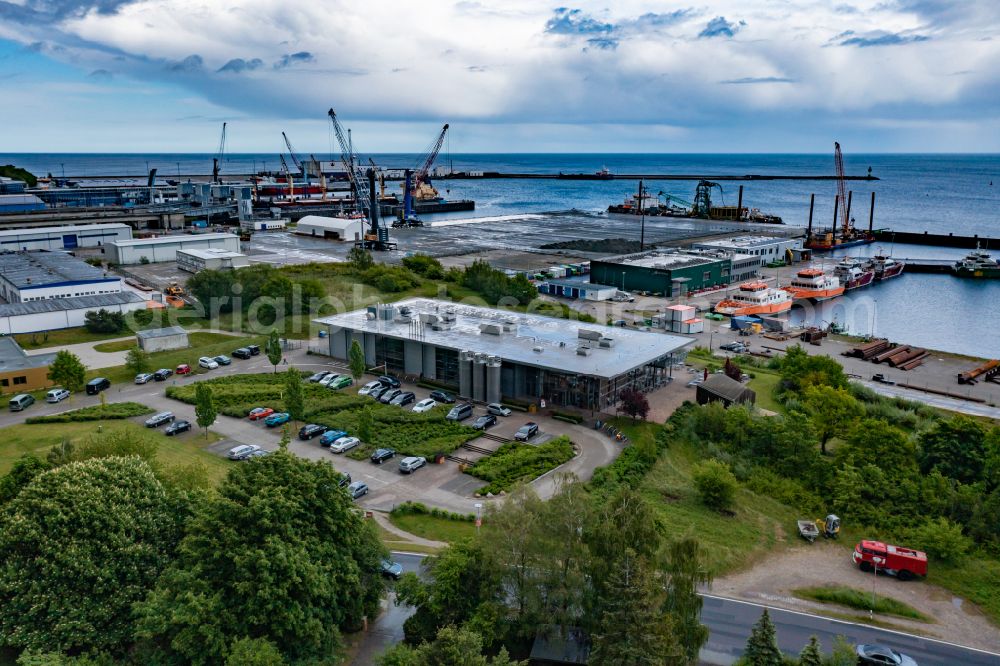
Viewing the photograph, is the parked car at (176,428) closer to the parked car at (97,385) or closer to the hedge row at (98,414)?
the hedge row at (98,414)

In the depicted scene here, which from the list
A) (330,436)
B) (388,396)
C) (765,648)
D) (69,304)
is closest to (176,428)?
(330,436)

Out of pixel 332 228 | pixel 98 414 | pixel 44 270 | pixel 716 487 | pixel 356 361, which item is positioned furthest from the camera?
pixel 332 228

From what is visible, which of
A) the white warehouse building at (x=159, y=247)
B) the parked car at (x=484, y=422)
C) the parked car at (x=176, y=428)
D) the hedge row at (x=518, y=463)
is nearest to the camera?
the hedge row at (x=518, y=463)

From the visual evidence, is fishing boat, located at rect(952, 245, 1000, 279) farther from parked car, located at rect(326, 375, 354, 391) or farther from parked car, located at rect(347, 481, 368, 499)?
parked car, located at rect(347, 481, 368, 499)

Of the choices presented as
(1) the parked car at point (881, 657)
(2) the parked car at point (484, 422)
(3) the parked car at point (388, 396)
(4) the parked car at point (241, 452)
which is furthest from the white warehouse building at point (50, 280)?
(1) the parked car at point (881, 657)

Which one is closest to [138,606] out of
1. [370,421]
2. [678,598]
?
[678,598]

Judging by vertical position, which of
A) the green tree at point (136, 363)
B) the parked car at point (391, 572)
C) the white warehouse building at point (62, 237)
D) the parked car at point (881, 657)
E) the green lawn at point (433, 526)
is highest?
the white warehouse building at point (62, 237)

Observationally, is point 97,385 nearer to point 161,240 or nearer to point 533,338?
point 533,338
